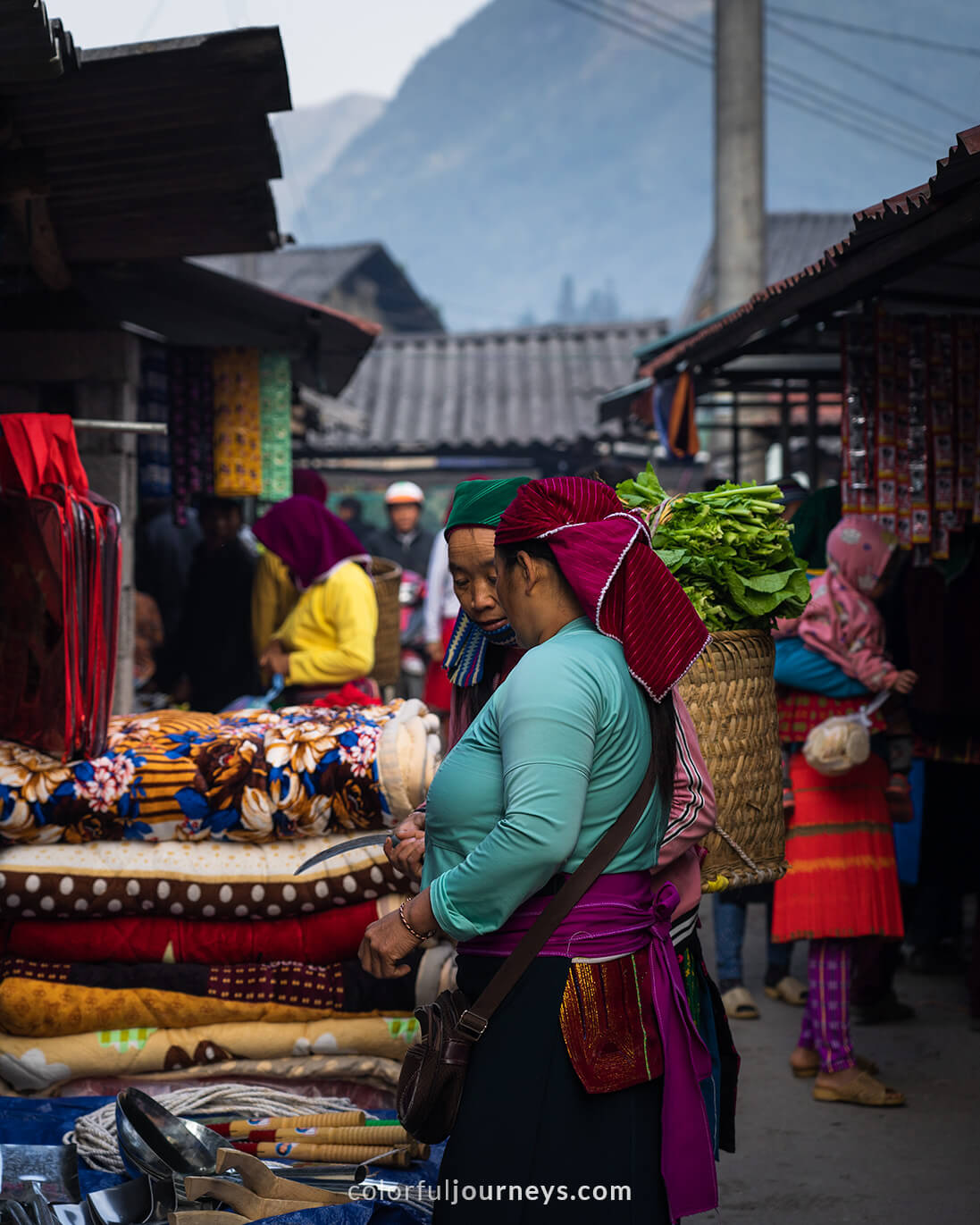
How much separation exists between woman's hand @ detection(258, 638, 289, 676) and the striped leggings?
2435 mm

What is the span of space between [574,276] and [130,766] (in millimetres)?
189945

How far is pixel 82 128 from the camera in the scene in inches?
158

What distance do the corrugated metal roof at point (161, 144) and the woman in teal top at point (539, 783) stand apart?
2.50 metres

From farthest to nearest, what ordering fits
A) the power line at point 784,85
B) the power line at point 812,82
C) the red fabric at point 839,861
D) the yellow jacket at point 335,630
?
the power line at point 784,85 → the power line at point 812,82 → the yellow jacket at point 335,630 → the red fabric at point 839,861

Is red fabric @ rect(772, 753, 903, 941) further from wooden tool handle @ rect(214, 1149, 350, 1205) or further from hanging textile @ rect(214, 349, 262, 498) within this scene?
hanging textile @ rect(214, 349, 262, 498)

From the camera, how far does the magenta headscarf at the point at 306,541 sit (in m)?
5.22

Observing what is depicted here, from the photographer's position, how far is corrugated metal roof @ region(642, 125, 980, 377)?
10.1 ft

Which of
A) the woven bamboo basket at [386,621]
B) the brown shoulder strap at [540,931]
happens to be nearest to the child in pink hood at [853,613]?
the brown shoulder strap at [540,931]

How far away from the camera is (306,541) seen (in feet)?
17.1

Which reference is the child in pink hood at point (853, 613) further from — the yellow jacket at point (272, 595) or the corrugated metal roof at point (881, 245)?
the yellow jacket at point (272, 595)

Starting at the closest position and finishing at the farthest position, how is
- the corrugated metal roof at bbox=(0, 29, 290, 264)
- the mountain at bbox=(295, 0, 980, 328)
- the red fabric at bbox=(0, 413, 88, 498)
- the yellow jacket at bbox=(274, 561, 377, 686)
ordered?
the red fabric at bbox=(0, 413, 88, 498) < the corrugated metal roof at bbox=(0, 29, 290, 264) < the yellow jacket at bbox=(274, 561, 377, 686) < the mountain at bbox=(295, 0, 980, 328)

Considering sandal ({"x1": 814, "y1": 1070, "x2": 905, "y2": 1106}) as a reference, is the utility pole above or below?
above

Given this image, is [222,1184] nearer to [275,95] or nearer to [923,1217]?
[923,1217]

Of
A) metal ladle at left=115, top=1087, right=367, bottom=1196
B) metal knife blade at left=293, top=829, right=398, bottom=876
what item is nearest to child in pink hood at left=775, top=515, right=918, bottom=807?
metal knife blade at left=293, top=829, right=398, bottom=876
